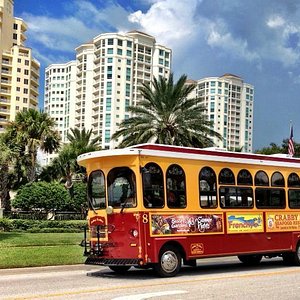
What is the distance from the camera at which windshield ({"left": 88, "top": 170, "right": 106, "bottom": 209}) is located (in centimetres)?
1331

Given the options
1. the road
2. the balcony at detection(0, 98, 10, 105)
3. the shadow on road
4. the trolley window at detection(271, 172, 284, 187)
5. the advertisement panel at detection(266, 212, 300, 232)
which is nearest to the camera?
the road

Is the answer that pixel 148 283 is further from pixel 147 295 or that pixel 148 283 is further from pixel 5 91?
pixel 5 91

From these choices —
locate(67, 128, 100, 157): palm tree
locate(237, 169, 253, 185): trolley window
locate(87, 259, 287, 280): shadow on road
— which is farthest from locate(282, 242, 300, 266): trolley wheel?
locate(67, 128, 100, 157): palm tree

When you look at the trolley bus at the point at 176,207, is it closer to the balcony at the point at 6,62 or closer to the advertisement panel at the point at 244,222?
the advertisement panel at the point at 244,222

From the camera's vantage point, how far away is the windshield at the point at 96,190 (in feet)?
43.7

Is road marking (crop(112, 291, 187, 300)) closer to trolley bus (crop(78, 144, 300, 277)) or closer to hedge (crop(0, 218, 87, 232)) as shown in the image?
trolley bus (crop(78, 144, 300, 277))

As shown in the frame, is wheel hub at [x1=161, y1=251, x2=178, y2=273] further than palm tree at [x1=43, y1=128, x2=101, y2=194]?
No

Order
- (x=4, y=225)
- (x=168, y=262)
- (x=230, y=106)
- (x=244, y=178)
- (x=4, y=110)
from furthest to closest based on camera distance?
(x=230, y=106)
(x=4, y=110)
(x=4, y=225)
(x=244, y=178)
(x=168, y=262)

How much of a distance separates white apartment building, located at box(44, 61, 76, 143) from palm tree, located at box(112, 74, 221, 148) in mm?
112256

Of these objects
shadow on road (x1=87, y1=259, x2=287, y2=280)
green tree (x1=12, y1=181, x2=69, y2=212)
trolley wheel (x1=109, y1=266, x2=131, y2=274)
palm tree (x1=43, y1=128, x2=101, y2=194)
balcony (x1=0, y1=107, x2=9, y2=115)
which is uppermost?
balcony (x1=0, y1=107, x2=9, y2=115)

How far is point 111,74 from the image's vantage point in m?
135

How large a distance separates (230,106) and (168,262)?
159 m

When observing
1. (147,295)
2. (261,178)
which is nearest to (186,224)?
(261,178)

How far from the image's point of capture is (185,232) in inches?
520
